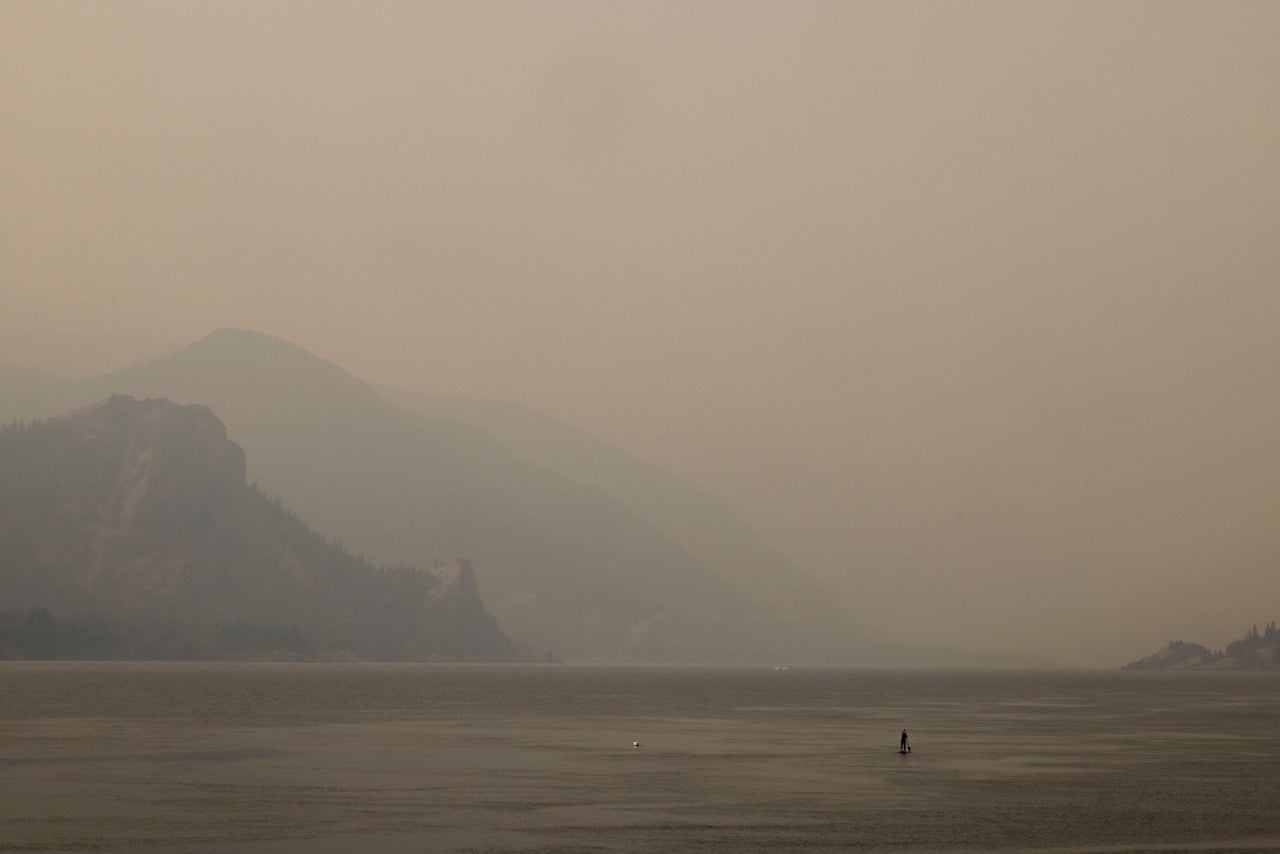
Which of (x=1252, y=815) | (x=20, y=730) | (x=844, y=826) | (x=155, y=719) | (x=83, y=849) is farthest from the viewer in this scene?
(x=155, y=719)

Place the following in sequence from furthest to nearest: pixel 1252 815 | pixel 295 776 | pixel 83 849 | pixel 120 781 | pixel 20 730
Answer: pixel 20 730 < pixel 295 776 < pixel 120 781 < pixel 1252 815 < pixel 83 849

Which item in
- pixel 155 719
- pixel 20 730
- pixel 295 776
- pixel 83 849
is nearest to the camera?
pixel 83 849

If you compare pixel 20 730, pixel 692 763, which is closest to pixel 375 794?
pixel 692 763

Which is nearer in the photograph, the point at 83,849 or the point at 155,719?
the point at 83,849

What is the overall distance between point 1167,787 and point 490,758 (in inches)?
2395

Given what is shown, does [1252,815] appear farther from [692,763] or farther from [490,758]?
[490,758]

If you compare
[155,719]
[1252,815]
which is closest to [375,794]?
[1252,815]

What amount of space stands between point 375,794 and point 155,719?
3958 inches

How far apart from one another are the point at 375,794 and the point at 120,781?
20.7 metres

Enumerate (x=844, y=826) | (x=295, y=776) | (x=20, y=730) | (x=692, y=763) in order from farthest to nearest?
(x=20, y=730)
(x=692, y=763)
(x=295, y=776)
(x=844, y=826)

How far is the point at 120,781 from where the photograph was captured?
367 feet

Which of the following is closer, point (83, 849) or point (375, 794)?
point (83, 849)

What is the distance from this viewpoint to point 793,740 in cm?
17300

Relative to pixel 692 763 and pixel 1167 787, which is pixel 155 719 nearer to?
pixel 692 763
